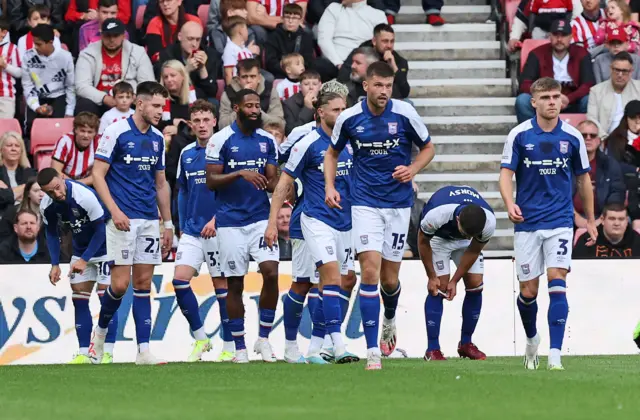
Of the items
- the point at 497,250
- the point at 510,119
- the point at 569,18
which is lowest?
the point at 497,250

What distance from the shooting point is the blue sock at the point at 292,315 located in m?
14.2

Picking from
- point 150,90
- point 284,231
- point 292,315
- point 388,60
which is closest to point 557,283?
point 292,315

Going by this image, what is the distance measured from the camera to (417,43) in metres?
21.3

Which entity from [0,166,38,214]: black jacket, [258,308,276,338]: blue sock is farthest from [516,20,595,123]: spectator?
A: [0,166,38,214]: black jacket

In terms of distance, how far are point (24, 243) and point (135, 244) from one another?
3554 mm

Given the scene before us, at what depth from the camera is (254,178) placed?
13.4m

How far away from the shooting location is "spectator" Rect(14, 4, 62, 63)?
19.4 metres

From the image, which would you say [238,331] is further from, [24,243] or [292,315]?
[24,243]

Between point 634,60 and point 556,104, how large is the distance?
8651 millimetres

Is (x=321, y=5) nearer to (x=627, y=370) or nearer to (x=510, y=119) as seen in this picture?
(x=510, y=119)

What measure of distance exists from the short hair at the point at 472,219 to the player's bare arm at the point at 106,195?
3268mm

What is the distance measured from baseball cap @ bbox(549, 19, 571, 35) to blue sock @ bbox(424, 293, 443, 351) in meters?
6.52

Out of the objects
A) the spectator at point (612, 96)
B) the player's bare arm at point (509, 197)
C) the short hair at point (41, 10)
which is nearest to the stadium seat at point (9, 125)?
the short hair at point (41, 10)

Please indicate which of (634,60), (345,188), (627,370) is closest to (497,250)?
(634,60)
